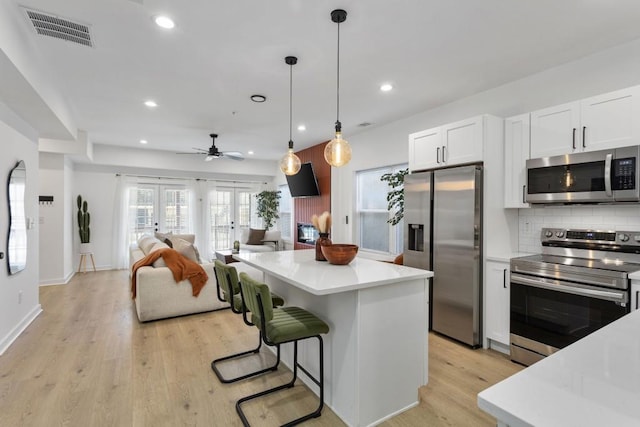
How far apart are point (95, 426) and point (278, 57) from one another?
9.96ft

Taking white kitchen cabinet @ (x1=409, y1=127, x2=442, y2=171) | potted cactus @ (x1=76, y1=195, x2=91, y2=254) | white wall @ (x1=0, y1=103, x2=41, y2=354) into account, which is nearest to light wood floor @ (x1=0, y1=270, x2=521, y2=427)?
white wall @ (x1=0, y1=103, x2=41, y2=354)

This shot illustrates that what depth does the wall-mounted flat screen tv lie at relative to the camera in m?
6.58

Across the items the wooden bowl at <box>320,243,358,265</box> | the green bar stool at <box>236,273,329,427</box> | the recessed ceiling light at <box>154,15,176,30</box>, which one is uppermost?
the recessed ceiling light at <box>154,15,176,30</box>

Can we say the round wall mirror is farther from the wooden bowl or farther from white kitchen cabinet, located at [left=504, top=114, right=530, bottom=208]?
white kitchen cabinet, located at [left=504, top=114, right=530, bottom=208]

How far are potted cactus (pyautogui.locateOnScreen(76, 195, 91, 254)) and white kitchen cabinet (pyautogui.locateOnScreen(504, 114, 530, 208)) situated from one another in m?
7.41

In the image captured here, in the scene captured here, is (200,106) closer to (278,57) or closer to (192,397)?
(278,57)

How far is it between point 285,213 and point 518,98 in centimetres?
607

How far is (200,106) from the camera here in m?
4.28

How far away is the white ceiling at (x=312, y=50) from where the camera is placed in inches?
88.4

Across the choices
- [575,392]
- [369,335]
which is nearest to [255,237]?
[369,335]

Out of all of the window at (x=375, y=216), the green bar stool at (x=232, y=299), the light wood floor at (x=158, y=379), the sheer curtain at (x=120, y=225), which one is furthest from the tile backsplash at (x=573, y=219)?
the sheer curtain at (x=120, y=225)

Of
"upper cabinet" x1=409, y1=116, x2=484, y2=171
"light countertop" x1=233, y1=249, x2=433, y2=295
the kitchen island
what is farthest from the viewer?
"upper cabinet" x1=409, y1=116, x2=484, y2=171

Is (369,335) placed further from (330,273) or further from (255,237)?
(255,237)

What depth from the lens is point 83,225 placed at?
6.63 m
